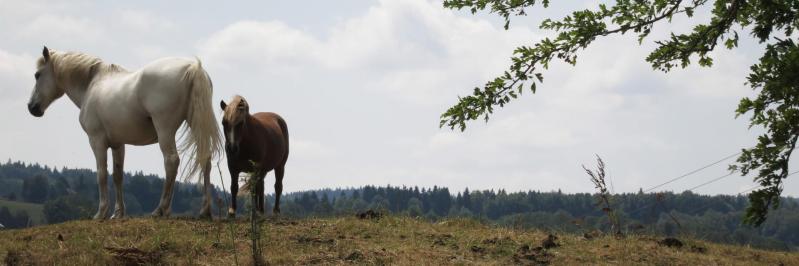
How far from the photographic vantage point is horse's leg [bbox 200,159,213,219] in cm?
1295

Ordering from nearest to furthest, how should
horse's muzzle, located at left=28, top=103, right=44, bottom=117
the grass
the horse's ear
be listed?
1. the horse's ear
2. horse's muzzle, located at left=28, top=103, right=44, bottom=117
3. the grass

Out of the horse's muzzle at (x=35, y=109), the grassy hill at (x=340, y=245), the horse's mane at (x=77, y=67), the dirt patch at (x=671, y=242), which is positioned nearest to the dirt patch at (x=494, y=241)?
the grassy hill at (x=340, y=245)

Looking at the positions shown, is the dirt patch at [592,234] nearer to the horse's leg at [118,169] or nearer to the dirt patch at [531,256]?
the dirt patch at [531,256]

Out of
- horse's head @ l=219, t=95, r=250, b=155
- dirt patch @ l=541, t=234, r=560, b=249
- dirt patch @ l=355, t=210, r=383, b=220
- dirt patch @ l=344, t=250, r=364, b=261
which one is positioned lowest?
dirt patch @ l=344, t=250, r=364, b=261

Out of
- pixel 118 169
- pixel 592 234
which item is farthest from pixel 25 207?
pixel 592 234

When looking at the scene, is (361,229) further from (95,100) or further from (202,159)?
(95,100)

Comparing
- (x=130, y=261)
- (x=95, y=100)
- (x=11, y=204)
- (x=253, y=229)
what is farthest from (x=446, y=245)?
(x=11, y=204)

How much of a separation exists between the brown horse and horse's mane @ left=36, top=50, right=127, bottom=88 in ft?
10.1

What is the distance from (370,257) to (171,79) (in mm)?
5478

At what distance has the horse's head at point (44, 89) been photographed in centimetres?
1557

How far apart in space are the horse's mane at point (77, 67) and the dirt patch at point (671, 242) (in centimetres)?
999

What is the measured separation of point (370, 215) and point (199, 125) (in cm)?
322

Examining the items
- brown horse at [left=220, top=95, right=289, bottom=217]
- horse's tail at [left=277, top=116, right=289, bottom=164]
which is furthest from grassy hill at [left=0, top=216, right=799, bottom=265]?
horse's tail at [left=277, top=116, right=289, bottom=164]

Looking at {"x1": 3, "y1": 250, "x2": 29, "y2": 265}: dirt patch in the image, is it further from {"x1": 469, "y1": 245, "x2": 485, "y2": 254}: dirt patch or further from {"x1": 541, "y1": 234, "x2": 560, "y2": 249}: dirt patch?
{"x1": 541, "y1": 234, "x2": 560, "y2": 249}: dirt patch
